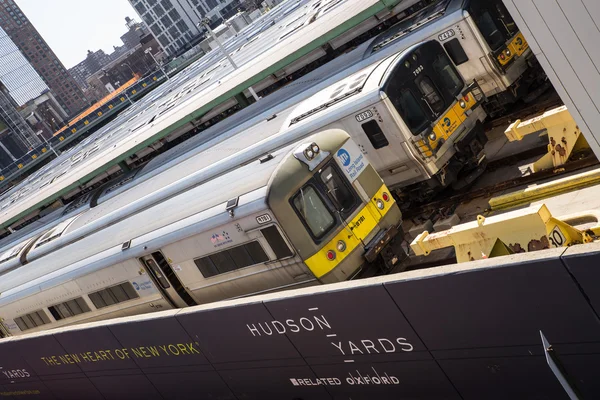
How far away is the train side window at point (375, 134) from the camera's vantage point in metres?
15.1

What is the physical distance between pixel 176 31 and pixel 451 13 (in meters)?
134

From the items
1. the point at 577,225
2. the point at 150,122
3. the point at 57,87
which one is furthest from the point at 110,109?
the point at 57,87

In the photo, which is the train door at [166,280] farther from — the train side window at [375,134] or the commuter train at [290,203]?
the train side window at [375,134]

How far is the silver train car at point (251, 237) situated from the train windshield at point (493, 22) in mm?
5709

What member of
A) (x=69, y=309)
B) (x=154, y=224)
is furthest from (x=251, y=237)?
(x=69, y=309)

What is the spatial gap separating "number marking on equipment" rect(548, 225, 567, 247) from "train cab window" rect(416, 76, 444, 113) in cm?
690

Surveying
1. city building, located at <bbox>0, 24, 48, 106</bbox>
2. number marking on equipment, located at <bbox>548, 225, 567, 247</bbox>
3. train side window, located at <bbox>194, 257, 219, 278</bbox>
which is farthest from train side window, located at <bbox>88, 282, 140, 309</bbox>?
city building, located at <bbox>0, 24, 48, 106</bbox>

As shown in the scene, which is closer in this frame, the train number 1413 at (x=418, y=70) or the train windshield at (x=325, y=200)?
the train windshield at (x=325, y=200)

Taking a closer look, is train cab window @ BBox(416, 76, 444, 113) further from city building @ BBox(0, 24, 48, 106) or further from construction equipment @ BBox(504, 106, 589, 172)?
city building @ BBox(0, 24, 48, 106)

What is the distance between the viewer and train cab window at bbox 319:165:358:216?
44.7ft

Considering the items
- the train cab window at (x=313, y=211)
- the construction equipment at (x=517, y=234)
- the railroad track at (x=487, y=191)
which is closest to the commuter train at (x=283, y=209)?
the train cab window at (x=313, y=211)

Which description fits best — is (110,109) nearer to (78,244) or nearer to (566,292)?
(78,244)

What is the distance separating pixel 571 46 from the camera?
7.62 m

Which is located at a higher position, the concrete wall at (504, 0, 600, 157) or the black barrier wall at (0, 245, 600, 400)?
the concrete wall at (504, 0, 600, 157)
